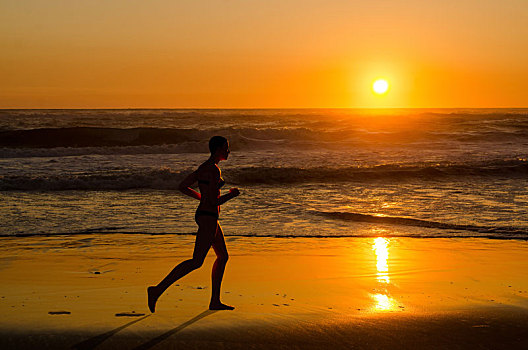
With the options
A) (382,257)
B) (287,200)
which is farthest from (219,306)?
(287,200)

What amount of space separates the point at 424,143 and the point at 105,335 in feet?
127

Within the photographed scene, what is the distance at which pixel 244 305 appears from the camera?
5.68 m

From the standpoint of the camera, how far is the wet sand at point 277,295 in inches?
184

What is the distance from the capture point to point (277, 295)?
6.10m

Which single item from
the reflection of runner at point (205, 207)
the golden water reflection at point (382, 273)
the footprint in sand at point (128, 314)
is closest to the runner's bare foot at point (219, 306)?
the reflection of runner at point (205, 207)

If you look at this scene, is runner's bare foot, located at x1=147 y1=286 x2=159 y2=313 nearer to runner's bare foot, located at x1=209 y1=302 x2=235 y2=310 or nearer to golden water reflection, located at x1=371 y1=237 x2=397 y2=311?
runner's bare foot, located at x1=209 y1=302 x2=235 y2=310

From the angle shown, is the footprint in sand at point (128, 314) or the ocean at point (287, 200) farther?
the ocean at point (287, 200)

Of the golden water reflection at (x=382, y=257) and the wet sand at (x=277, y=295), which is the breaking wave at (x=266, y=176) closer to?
the wet sand at (x=277, y=295)

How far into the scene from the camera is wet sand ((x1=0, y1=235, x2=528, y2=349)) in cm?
466

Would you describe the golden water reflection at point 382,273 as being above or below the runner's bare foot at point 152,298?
below

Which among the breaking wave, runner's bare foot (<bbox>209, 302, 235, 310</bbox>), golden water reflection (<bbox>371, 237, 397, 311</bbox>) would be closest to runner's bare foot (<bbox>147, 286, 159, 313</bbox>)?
runner's bare foot (<bbox>209, 302, 235, 310</bbox>)

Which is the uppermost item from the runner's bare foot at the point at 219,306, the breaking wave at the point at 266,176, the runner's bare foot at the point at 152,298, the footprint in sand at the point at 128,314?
the runner's bare foot at the point at 152,298

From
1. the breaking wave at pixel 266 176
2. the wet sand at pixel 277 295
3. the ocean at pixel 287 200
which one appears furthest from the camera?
the breaking wave at pixel 266 176

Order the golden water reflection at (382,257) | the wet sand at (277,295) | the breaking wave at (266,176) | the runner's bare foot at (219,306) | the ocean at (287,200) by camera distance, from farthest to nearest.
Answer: the breaking wave at (266,176) < the ocean at (287,200) < the golden water reflection at (382,257) < the runner's bare foot at (219,306) < the wet sand at (277,295)
